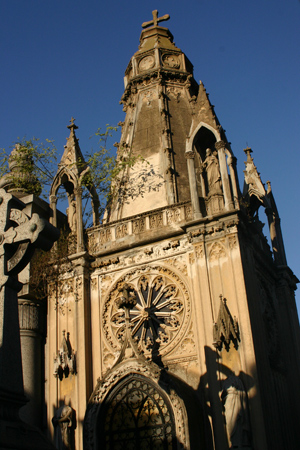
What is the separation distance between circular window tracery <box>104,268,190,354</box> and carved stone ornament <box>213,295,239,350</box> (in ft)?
5.85

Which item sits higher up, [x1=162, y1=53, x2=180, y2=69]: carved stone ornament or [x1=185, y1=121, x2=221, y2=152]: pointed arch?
[x1=162, y1=53, x2=180, y2=69]: carved stone ornament

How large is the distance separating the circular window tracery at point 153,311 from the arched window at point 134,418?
1760mm

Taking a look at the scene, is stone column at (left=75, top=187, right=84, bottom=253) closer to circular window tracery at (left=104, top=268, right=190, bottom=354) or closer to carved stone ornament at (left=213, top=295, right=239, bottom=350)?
circular window tracery at (left=104, top=268, right=190, bottom=354)

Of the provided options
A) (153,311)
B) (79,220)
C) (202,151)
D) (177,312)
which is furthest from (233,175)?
(79,220)

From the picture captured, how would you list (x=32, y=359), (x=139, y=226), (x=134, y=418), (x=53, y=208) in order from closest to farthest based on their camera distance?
(x=134, y=418)
(x=32, y=359)
(x=139, y=226)
(x=53, y=208)

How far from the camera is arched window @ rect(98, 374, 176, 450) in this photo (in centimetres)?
1436

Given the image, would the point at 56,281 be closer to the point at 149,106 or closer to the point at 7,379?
the point at 149,106

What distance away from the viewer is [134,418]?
48.6ft

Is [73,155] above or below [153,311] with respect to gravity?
above

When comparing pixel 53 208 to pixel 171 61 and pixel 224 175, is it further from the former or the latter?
pixel 171 61

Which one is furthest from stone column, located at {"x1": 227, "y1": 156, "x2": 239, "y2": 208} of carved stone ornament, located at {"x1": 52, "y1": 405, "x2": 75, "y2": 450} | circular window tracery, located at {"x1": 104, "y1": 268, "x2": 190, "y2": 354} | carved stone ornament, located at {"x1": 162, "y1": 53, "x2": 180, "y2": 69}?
carved stone ornament, located at {"x1": 162, "y1": 53, "x2": 180, "y2": 69}

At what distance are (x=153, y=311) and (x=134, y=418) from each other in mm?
3444

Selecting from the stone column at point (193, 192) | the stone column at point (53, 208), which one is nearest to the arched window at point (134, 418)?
the stone column at point (193, 192)

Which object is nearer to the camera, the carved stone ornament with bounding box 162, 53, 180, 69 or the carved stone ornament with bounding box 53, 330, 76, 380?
the carved stone ornament with bounding box 53, 330, 76, 380
